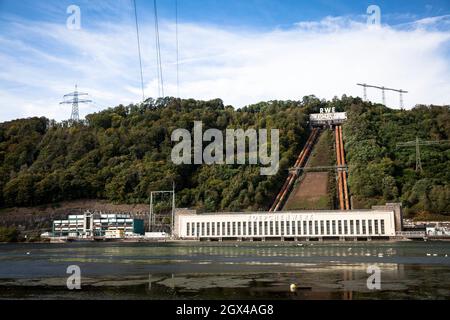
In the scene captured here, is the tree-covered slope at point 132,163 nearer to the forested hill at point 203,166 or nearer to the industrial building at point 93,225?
the forested hill at point 203,166

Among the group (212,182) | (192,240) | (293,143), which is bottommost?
(192,240)

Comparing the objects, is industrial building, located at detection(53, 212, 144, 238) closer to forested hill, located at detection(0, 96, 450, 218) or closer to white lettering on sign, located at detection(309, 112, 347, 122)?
forested hill, located at detection(0, 96, 450, 218)

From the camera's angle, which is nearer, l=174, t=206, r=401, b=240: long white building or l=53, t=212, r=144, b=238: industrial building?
l=174, t=206, r=401, b=240: long white building

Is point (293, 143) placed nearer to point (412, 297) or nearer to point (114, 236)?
point (114, 236)

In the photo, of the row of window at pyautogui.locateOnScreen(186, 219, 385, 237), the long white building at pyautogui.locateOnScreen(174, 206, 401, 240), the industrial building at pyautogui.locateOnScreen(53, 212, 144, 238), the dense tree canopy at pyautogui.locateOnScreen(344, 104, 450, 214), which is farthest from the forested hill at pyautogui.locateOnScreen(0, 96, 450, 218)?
the industrial building at pyautogui.locateOnScreen(53, 212, 144, 238)

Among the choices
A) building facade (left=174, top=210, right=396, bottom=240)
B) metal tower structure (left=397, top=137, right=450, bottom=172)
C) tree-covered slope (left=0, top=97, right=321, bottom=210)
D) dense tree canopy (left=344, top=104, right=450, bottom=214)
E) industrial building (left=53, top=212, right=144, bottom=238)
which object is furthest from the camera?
tree-covered slope (left=0, top=97, right=321, bottom=210)

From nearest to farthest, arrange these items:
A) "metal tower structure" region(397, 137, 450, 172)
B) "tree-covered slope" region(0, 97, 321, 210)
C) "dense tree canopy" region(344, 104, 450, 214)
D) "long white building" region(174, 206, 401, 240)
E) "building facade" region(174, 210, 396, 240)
Answer: "long white building" region(174, 206, 401, 240), "building facade" region(174, 210, 396, 240), "dense tree canopy" region(344, 104, 450, 214), "metal tower structure" region(397, 137, 450, 172), "tree-covered slope" region(0, 97, 321, 210)
